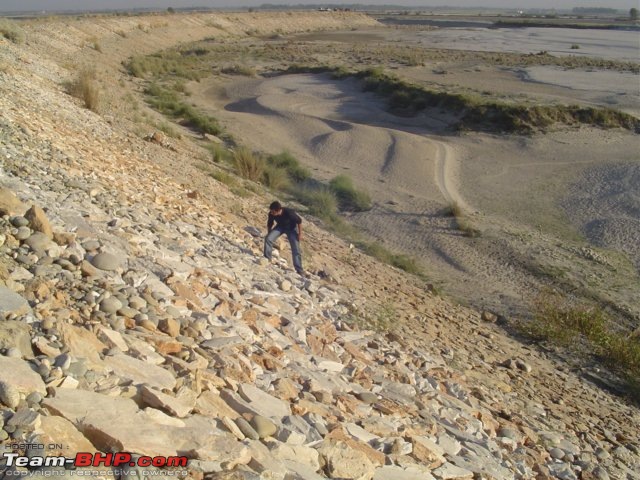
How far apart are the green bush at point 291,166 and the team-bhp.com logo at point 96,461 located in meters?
15.0

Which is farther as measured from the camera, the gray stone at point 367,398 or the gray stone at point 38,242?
the gray stone at point 367,398

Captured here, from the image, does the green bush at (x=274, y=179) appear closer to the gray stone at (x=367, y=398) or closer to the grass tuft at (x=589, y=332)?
the grass tuft at (x=589, y=332)

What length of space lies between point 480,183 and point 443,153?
3291 mm

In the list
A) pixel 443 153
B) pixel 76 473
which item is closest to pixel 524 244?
pixel 443 153

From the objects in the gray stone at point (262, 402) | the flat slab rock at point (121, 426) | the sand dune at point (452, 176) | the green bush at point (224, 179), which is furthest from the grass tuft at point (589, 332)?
the flat slab rock at point (121, 426)

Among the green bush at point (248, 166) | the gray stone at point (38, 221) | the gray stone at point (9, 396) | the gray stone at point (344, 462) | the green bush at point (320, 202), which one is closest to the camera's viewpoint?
the gray stone at point (9, 396)

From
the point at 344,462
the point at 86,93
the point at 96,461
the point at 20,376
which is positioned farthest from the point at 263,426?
the point at 86,93

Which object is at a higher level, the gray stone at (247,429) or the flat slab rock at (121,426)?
the flat slab rock at (121,426)

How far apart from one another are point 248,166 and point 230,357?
452 inches

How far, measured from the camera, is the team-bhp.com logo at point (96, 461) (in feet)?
10.7

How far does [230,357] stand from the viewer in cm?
559

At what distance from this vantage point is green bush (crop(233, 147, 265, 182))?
16.3 metres

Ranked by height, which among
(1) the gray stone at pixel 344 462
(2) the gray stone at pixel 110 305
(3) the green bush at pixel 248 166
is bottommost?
(1) the gray stone at pixel 344 462

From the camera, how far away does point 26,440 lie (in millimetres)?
3393
